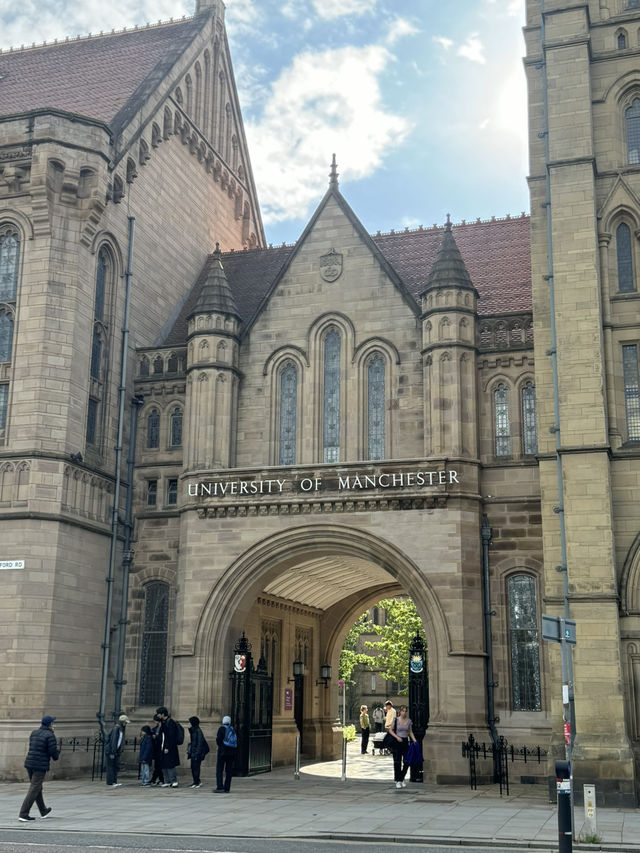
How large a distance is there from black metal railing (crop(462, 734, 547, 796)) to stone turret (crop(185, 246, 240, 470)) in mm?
10398

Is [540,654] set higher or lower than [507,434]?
lower

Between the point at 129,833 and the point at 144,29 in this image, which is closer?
the point at 129,833

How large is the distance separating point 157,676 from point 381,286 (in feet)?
42.7

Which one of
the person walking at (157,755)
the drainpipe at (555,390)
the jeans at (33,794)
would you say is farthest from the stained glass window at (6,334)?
the drainpipe at (555,390)

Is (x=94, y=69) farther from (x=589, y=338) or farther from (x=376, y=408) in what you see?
(x=589, y=338)

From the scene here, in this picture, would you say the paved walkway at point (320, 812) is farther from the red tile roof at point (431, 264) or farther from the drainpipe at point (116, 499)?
the red tile roof at point (431, 264)

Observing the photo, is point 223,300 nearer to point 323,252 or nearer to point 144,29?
point 323,252

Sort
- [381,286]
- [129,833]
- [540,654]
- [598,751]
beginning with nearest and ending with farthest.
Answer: [129,833], [598,751], [540,654], [381,286]

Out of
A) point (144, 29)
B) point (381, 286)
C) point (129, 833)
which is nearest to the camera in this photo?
point (129, 833)

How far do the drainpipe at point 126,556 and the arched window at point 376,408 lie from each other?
284 inches

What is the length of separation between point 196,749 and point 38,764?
7094 mm

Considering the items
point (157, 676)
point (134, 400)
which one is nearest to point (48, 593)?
point (157, 676)

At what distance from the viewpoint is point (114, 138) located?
31094 mm

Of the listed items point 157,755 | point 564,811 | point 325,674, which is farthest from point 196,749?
point 564,811
